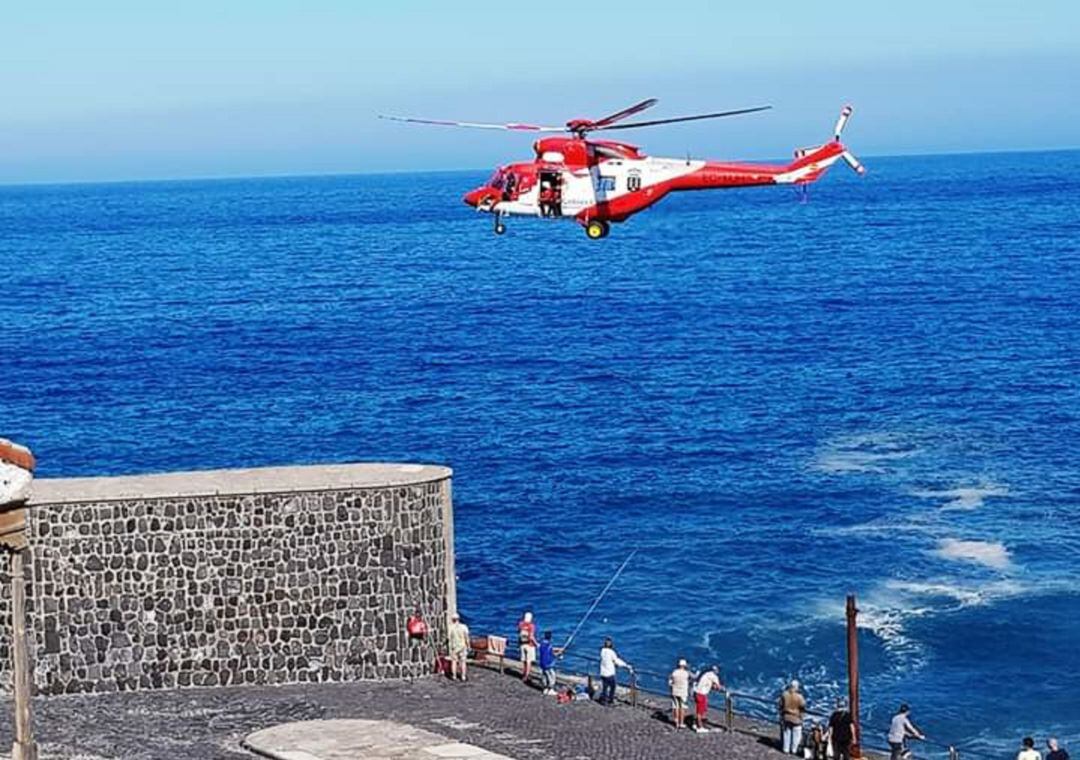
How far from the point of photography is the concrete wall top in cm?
3466

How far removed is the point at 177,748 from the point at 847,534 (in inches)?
1261

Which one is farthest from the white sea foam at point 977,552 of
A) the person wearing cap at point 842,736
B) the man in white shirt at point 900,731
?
the person wearing cap at point 842,736

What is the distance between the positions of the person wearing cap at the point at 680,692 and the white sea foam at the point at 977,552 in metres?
23.7

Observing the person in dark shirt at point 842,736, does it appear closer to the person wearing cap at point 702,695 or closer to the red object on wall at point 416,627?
the person wearing cap at point 702,695

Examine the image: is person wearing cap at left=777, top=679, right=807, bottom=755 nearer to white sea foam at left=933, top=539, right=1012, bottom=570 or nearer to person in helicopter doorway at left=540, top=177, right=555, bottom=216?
person in helicopter doorway at left=540, top=177, right=555, bottom=216

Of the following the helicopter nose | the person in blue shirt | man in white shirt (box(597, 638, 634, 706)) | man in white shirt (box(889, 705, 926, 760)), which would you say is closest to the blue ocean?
man in white shirt (box(597, 638, 634, 706))

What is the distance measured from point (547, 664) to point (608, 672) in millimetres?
1291

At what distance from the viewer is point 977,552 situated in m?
56.6

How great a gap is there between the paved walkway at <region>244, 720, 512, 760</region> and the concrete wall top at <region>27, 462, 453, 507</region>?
191 inches

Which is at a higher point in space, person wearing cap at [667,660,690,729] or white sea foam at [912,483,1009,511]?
person wearing cap at [667,660,690,729]

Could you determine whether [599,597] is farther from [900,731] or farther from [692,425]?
[692,425]

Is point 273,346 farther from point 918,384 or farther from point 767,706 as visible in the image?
point 767,706

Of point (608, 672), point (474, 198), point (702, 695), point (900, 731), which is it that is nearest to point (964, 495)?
point (474, 198)

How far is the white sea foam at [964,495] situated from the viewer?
6212cm
